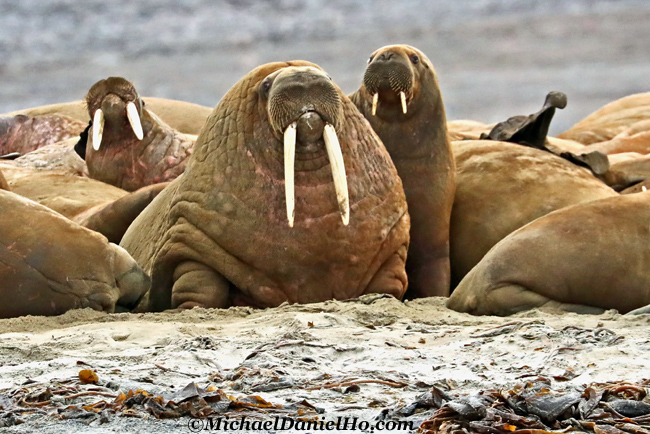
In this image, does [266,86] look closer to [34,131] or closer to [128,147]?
[128,147]

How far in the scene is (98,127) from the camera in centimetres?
891

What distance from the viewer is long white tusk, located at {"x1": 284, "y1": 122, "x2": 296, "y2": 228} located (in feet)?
19.4

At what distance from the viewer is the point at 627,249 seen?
222 inches

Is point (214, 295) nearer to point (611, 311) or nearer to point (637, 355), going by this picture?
point (611, 311)

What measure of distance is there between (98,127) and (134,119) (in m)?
0.27

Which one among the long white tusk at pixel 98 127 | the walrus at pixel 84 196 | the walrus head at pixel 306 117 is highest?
the walrus head at pixel 306 117

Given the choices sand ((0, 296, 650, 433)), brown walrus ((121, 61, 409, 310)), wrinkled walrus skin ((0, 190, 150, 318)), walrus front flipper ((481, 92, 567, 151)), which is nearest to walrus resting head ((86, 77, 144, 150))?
brown walrus ((121, 61, 409, 310))

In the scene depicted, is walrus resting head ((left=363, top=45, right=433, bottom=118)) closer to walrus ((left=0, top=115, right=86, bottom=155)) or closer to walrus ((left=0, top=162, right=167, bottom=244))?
walrus ((left=0, top=162, right=167, bottom=244))

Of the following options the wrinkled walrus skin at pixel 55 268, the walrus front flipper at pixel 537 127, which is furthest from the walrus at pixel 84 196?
the walrus front flipper at pixel 537 127

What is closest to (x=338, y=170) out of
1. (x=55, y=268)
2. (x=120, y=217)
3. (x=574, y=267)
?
(x=574, y=267)

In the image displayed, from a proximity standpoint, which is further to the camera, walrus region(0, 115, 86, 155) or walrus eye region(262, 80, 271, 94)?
walrus region(0, 115, 86, 155)

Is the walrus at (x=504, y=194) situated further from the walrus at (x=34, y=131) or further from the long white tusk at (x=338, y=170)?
the walrus at (x=34, y=131)

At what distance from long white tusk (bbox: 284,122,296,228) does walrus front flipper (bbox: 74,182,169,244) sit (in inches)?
85.9

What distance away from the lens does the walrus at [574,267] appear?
5625mm
